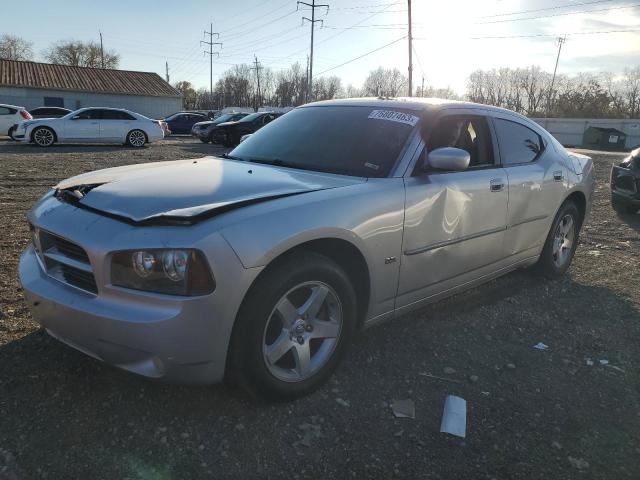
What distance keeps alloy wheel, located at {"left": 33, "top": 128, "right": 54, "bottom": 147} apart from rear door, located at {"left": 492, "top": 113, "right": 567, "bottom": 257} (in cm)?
1664

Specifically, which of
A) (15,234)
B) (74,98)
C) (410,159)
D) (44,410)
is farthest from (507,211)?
(74,98)

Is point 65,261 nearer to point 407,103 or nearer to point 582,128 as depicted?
point 407,103

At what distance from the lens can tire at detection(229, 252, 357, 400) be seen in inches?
94.7

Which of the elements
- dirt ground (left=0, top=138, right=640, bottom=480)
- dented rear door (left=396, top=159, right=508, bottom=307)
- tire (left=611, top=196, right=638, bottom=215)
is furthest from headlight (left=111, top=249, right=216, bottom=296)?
tire (left=611, top=196, right=638, bottom=215)

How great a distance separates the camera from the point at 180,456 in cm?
228

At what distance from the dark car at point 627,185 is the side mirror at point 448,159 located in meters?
6.20

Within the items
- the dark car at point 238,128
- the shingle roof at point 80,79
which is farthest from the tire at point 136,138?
the shingle roof at point 80,79

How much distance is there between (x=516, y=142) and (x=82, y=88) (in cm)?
4407

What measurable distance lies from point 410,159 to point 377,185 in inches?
15.0

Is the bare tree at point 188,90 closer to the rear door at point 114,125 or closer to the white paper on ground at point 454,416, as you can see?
the rear door at point 114,125

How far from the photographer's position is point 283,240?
2420 millimetres

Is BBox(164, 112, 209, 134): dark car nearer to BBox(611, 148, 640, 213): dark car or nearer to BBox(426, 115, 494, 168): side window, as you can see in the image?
BBox(611, 148, 640, 213): dark car

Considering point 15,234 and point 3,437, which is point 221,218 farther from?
point 15,234

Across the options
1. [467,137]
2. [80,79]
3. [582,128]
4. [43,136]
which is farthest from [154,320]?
[582,128]
